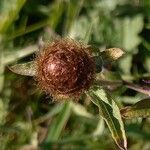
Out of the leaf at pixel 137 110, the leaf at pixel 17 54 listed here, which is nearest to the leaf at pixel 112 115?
the leaf at pixel 137 110

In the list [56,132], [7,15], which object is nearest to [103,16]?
[7,15]

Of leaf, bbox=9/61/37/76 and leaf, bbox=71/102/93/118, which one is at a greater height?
leaf, bbox=9/61/37/76

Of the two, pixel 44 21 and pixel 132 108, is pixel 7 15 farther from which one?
pixel 132 108

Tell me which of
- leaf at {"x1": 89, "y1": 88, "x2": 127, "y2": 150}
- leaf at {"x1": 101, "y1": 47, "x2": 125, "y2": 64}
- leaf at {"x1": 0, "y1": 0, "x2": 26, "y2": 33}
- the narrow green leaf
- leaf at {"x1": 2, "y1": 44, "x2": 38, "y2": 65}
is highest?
leaf at {"x1": 0, "y1": 0, "x2": 26, "y2": 33}

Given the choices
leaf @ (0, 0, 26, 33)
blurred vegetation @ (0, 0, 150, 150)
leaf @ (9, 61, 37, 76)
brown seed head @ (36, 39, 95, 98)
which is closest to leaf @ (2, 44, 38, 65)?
blurred vegetation @ (0, 0, 150, 150)

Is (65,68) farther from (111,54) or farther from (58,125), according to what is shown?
(58,125)

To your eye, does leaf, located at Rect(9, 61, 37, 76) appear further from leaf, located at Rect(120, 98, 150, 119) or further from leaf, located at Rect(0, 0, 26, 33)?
leaf, located at Rect(0, 0, 26, 33)

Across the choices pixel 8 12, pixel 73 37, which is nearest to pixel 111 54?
pixel 73 37
